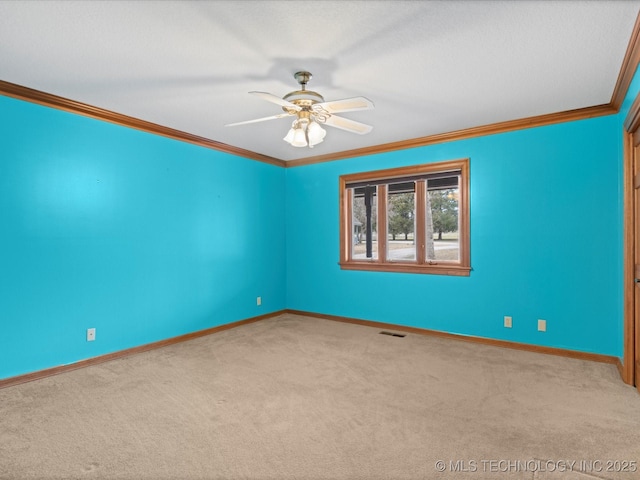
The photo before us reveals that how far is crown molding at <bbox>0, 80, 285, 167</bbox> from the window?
1761 millimetres

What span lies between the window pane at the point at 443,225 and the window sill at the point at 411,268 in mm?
152

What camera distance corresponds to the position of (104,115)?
137 inches

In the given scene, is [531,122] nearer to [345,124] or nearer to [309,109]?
[345,124]

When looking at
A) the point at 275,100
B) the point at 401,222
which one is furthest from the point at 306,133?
the point at 401,222

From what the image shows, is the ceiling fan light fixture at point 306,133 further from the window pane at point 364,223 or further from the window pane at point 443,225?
the window pane at point 364,223

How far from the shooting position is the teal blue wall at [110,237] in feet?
9.81

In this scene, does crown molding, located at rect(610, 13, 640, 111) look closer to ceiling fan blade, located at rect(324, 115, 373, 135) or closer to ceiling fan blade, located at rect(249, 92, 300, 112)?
ceiling fan blade, located at rect(324, 115, 373, 135)

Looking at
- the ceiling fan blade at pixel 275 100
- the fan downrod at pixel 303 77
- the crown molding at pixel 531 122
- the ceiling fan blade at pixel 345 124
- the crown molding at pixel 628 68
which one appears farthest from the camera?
the ceiling fan blade at pixel 345 124

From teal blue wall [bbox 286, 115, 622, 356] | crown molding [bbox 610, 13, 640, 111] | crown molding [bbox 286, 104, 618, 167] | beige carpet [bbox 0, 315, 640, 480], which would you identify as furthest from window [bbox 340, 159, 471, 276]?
crown molding [bbox 610, 13, 640, 111]

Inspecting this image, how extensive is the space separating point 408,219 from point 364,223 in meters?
0.67

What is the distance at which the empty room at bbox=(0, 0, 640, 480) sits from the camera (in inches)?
80.1

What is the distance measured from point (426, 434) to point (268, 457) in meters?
0.95

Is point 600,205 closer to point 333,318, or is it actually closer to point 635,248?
point 635,248

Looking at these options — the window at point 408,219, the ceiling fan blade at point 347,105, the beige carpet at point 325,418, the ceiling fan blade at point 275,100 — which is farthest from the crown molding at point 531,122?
the beige carpet at point 325,418
